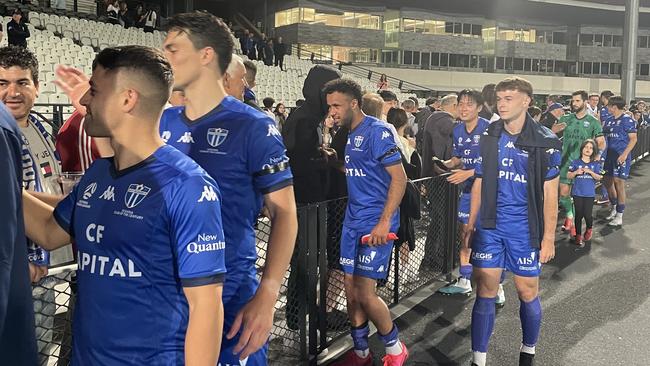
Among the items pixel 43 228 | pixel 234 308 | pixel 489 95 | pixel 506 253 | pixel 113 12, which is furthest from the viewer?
pixel 113 12

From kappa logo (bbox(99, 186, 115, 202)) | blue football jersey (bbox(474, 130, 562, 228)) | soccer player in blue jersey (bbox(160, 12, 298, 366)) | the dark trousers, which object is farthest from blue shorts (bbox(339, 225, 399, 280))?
the dark trousers

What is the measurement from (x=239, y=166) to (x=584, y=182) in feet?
22.7

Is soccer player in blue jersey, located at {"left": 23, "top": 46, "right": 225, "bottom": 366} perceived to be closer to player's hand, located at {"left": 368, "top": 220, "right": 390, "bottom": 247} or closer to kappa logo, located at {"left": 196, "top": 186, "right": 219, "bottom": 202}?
kappa logo, located at {"left": 196, "top": 186, "right": 219, "bottom": 202}

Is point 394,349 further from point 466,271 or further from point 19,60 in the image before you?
point 19,60

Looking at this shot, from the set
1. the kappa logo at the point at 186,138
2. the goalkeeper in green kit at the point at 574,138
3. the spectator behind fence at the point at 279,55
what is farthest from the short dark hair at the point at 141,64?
the spectator behind fence at the point at 279,55

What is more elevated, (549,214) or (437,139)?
(437,139)

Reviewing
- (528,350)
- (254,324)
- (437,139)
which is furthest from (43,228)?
(437,139)

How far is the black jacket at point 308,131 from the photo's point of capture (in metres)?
4.14

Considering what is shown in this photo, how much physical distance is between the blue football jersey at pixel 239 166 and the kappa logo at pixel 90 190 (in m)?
0.43

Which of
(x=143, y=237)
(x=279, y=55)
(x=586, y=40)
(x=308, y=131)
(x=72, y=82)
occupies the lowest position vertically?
(x=143, y=237)

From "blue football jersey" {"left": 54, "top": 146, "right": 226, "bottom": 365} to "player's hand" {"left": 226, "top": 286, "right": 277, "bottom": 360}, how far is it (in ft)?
0.90

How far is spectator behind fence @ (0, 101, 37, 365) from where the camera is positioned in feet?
3.88

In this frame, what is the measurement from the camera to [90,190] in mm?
1607

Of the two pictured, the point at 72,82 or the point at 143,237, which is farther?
the point at 72,82
